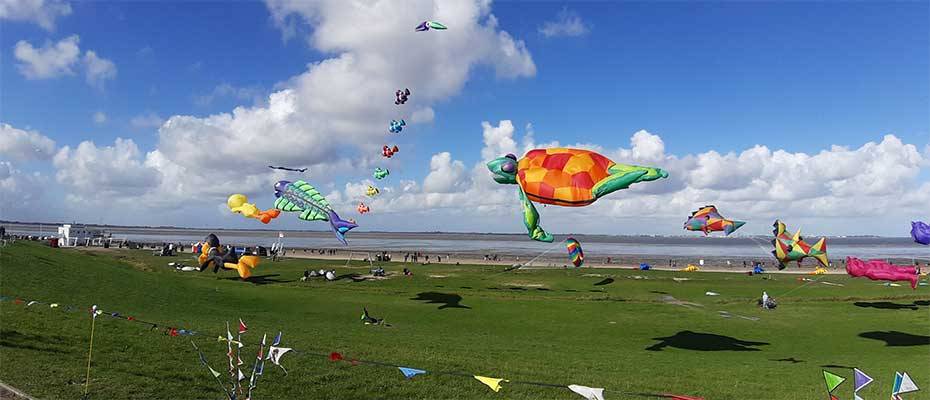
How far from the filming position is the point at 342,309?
40.6 metres

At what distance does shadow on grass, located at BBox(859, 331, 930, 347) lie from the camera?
96.3 ft

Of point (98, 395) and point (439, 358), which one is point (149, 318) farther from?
point (439, 358)

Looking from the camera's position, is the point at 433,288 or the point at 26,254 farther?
the point at 433,288

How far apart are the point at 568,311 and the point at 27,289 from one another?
3838 cm

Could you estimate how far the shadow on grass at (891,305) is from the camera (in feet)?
137

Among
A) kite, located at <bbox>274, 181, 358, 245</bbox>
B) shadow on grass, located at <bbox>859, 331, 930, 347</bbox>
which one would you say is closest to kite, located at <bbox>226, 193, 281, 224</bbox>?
kite, located at <bbox>274, 181, 358, 245</bbox>

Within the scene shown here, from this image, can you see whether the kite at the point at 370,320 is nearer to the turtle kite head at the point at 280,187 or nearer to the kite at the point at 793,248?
the turtle kite head at the point at 280,187

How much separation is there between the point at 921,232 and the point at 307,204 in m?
30.9

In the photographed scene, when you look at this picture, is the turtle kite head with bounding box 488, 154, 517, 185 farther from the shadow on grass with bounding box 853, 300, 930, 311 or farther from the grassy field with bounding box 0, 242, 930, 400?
the shadow on grass with bounding box 853, 300, 930, 311

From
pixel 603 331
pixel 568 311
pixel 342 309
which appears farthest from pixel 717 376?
pixel 342 309

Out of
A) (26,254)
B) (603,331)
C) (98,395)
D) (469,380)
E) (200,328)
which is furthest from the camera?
(26,254)

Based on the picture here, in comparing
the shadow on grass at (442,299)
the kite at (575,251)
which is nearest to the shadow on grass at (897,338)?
the kite at (575,251)

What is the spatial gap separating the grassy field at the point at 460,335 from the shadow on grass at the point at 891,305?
22 centimetres

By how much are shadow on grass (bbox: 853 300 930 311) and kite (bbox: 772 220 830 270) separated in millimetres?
27023
